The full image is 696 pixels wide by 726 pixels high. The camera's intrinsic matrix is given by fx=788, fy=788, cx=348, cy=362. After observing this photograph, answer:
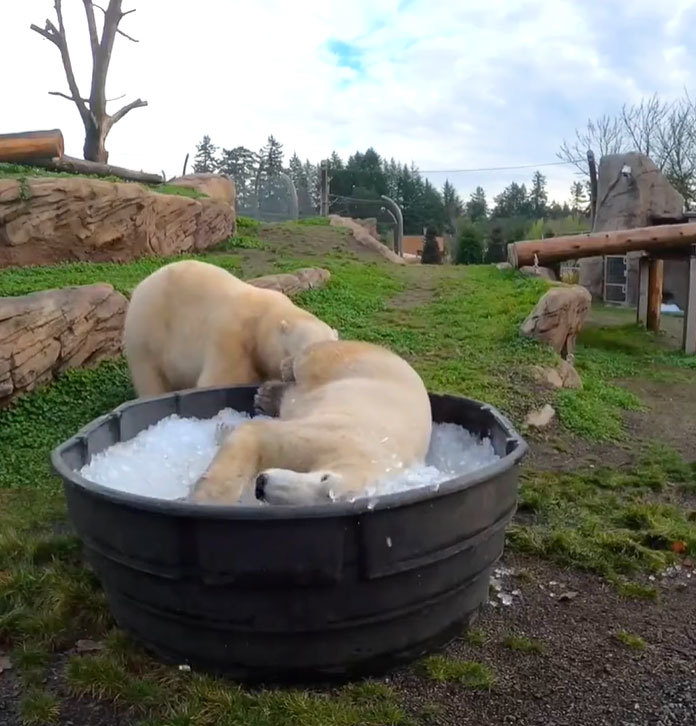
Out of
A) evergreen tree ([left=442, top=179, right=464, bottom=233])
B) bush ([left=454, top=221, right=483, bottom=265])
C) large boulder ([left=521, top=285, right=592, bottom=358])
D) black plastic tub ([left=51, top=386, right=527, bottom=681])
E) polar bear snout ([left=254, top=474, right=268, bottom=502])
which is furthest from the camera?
evergreen tree ([left=442, top=179, right=464, bottom=233])

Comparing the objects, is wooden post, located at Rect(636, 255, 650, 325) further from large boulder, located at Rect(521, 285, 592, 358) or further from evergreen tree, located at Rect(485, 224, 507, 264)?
evergreen tree, located at Rect(485, 224, 507, 264)

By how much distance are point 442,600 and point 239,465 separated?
1.98 feet

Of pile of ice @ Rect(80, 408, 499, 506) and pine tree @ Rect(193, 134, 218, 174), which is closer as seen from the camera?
pile of ice @ Rect(80, 408, 499, 506)

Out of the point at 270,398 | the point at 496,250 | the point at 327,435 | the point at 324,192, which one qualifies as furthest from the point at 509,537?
the point at 496,250

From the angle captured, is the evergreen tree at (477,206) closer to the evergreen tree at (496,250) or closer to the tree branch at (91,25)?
the evergreen tree at (496,250)

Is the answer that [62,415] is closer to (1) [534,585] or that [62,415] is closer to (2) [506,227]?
(1) [534,585]

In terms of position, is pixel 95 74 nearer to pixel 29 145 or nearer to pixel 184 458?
pixel 29 145

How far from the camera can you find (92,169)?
30.8 feet

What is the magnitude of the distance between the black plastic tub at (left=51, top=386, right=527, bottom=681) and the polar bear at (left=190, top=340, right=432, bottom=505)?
14 cm

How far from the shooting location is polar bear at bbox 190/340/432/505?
1.83 m

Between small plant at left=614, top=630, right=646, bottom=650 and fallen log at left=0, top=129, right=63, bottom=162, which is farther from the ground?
fallen log at left=0, top=129, right=63, bottom=162

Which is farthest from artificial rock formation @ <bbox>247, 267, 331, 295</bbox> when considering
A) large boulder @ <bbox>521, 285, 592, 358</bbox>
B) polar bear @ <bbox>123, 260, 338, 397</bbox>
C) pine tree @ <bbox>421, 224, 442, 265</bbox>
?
pine tree @ <bbox>421, 224, 442, 265</bbox>

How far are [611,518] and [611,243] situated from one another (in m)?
6.61

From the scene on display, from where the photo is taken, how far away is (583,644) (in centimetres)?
218
